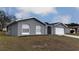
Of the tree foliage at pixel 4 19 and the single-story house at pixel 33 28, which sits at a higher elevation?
the tree foliage at pixel 4 19

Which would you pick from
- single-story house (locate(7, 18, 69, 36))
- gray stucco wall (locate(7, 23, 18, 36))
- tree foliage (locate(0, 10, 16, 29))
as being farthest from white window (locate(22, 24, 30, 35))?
tree foliage (locate(0, 10, 16, 29))

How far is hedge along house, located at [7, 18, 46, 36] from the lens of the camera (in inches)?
163

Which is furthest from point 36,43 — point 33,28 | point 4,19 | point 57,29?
point 4,19

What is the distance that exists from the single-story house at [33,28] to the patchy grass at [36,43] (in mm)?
79

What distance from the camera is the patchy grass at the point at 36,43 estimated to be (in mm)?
4090

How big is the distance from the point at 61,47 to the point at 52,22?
1.28 feet

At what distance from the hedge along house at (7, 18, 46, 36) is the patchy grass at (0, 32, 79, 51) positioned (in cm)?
8

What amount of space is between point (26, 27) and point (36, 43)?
279 mm

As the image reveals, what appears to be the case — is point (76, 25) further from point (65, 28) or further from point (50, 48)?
point (50, 48)

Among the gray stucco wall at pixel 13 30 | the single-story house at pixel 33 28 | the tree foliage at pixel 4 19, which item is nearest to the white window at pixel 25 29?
the single-story house at pixel 33 28

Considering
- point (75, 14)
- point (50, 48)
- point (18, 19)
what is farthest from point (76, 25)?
point (18, 19)

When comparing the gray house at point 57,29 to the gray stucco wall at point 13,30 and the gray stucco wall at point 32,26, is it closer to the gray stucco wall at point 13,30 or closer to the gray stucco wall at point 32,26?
the gray stucco wall at point 32,26

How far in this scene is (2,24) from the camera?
4.15 meters
